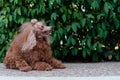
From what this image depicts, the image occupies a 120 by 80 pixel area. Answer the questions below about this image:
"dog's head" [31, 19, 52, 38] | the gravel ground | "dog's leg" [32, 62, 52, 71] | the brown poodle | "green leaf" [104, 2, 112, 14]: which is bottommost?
the gravel ground

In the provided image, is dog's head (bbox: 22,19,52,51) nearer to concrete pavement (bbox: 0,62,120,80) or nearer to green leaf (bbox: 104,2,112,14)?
concrete pavement (bbox: 0,62,120,80)

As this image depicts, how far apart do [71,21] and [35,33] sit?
1.14 meters

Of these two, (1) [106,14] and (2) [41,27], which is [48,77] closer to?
(2) [41,27]

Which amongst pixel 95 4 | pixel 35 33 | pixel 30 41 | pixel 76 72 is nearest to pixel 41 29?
pixel 35 33

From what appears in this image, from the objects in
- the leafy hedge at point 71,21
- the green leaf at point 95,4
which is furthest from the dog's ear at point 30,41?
the green leaf at point 95,4

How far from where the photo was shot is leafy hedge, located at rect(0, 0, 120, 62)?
7648 mm

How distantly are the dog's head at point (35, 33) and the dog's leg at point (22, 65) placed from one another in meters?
0.21

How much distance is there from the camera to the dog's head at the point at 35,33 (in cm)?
684

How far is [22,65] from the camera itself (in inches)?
271

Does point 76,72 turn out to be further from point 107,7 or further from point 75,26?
point 107,7

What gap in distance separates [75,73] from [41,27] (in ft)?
3.15

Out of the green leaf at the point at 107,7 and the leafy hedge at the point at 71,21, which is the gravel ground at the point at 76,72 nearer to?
the leafy hedge at the point at 71,21

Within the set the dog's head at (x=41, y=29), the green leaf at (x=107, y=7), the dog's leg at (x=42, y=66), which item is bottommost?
the dog's leg at (x=42, y=66)

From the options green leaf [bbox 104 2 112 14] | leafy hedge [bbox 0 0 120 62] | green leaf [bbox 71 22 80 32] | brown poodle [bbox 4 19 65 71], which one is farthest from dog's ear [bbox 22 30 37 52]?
green leaf [bbox 104 2 112 14]
